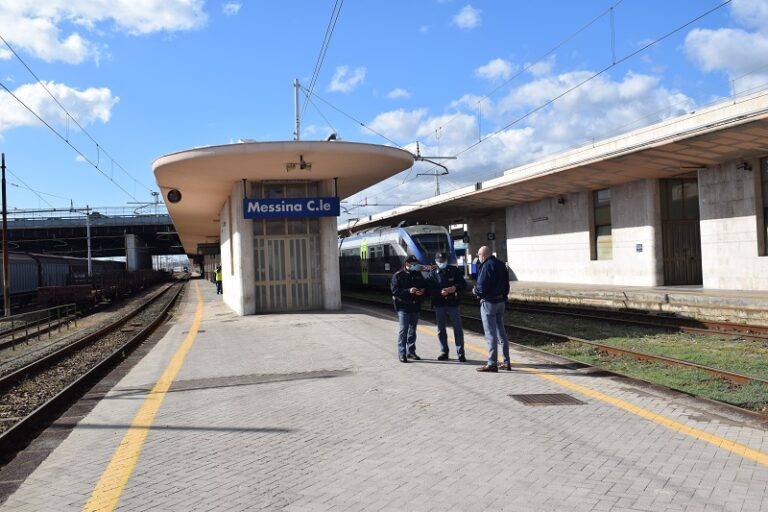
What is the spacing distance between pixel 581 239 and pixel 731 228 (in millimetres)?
8840

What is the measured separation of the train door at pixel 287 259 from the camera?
1808cm

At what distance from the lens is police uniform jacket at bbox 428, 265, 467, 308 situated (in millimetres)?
9156

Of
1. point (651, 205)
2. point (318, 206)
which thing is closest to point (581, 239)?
point (651, 205)

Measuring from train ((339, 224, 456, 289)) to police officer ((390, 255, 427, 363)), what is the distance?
50.7ft

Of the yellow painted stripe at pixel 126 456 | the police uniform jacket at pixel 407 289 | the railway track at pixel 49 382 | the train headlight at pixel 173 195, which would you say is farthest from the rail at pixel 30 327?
the police uniform jacket at pixel 407 289

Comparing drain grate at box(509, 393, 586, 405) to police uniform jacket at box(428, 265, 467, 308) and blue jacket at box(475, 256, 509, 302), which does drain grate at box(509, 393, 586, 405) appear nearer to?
blue jacket at box(475, 256, 509, 302)

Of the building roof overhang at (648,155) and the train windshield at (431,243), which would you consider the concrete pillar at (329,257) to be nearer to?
the train windshield at (431,243)

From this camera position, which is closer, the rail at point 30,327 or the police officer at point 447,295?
the police officer at point 447,295

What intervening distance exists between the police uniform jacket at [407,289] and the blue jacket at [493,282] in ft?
3.84

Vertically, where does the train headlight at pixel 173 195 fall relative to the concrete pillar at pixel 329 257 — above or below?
above

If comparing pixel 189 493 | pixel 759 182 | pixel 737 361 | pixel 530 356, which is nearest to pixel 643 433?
pixel 189 493

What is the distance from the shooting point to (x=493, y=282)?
829 cm

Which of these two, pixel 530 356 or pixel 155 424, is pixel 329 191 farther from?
pixel 155 424

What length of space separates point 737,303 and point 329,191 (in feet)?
37.5
